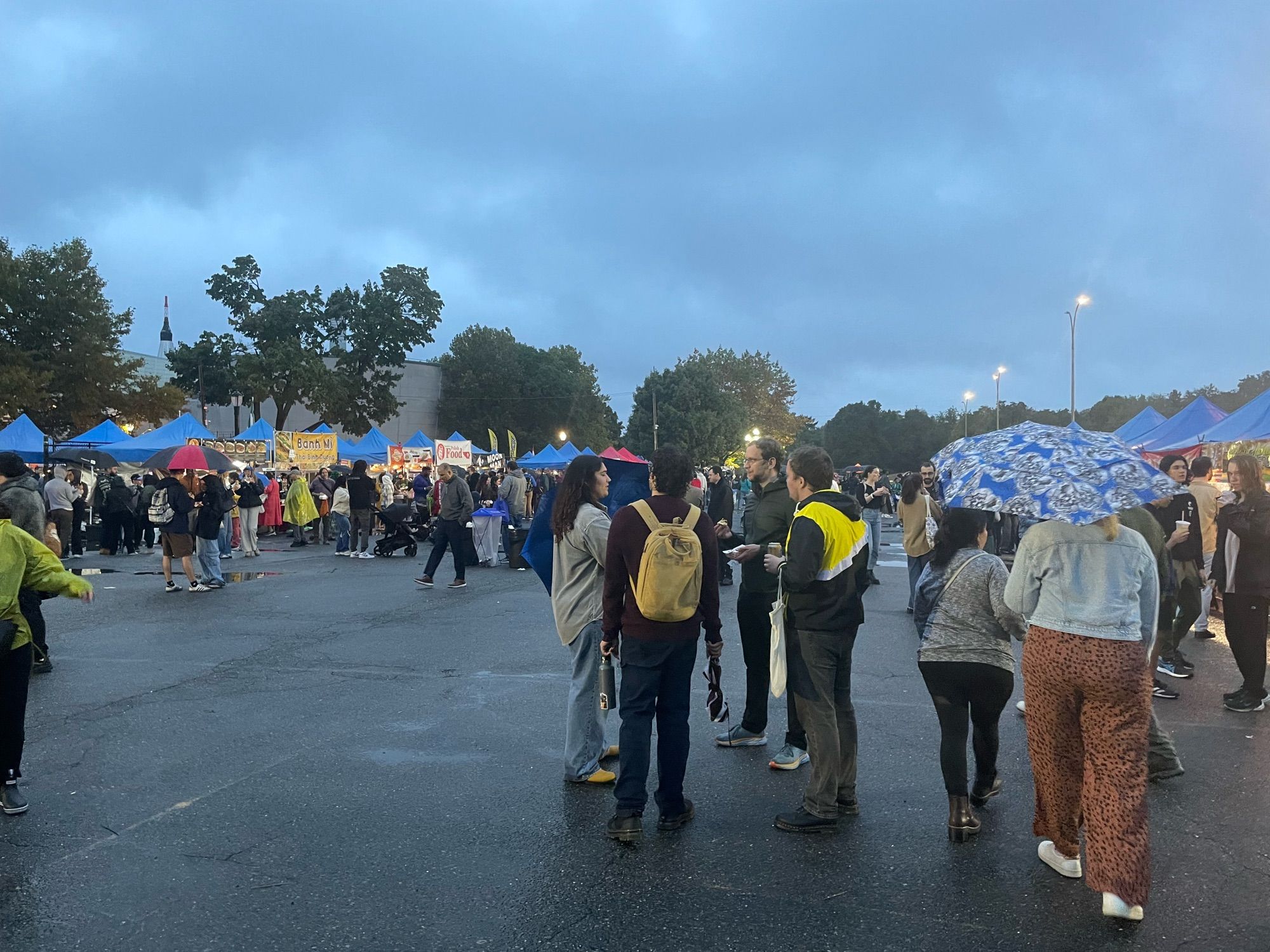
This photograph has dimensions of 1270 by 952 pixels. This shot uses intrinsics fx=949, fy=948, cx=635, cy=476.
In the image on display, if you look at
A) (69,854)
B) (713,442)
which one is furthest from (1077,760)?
(713,442)

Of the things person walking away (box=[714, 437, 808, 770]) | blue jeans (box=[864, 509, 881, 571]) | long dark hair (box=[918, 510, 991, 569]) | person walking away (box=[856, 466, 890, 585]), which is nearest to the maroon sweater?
person walking away (box=[714, 437, 808, 770])

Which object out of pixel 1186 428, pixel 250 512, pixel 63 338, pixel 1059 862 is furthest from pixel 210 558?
pixel 63 338

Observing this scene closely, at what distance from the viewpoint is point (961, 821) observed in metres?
4.38

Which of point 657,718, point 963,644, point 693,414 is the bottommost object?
point 657,718

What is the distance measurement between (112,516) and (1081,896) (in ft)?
66.0

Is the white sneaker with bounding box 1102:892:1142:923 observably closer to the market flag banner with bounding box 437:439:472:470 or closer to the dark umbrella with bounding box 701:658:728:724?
the dark umbrella with bounding box 701:658:728:724

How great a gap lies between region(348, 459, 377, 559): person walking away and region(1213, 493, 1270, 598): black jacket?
14856 millimetres

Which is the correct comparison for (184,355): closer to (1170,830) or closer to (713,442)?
(713,442)

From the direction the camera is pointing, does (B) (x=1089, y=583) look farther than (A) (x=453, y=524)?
No

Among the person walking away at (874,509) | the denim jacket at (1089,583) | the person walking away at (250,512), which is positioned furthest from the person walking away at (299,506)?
the denim jacket at (1089,583)

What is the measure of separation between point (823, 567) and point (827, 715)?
72 cm

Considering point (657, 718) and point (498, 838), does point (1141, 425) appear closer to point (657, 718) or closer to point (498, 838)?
point (657, 718)

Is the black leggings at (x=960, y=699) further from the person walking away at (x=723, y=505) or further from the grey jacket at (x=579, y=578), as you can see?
the person walking away at (x=723, y=505)

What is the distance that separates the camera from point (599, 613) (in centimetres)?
525
